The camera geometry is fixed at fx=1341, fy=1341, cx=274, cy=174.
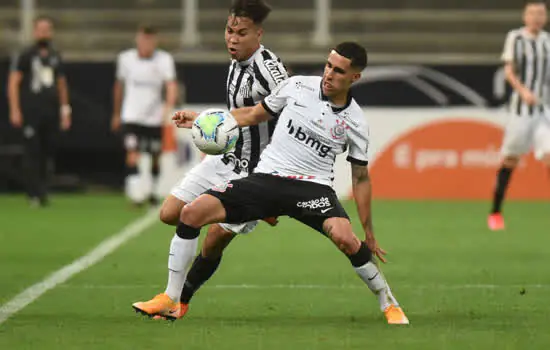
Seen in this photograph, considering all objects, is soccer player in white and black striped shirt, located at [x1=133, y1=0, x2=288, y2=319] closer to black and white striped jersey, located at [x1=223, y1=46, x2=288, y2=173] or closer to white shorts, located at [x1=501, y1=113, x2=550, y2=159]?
black and white striped jersey, located at [x1=223, y1=46, x2=288, y2=173]

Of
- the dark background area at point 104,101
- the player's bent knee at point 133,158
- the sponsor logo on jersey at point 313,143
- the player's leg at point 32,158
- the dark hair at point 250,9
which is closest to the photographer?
the sponsor logo on jersey at point 313,143

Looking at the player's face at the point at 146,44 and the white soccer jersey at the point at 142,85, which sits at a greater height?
the player's face at the point at 146,44

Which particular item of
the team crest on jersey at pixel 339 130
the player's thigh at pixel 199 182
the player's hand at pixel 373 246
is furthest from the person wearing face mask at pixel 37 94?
the player's hand at pixel 373 246

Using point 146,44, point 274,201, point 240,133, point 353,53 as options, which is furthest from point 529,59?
point 274,201

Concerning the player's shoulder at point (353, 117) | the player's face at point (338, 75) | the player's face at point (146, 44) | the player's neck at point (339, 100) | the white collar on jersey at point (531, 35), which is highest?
the player's face at point (338, 75)

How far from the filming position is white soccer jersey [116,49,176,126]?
15.2 metres

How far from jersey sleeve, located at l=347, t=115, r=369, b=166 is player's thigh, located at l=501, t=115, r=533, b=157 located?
562cm

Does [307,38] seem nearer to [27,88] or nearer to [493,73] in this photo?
[493,73]

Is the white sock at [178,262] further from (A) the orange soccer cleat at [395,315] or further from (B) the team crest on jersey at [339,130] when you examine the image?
(A) the orange soccer cleat at [395,315]

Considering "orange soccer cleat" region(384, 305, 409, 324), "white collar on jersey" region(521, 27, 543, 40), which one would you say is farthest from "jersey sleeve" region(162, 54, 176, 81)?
"orange soccer cleat" region(384, 305, 409, 324)

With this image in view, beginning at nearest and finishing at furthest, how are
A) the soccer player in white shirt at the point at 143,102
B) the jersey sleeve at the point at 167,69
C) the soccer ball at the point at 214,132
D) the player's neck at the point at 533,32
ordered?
the soccer ball at the point at 214,132, the player's neck at the point at 533,32, the jersey sleeve at the point at 167,69, the soccer player in white shirt at the point at 143,102

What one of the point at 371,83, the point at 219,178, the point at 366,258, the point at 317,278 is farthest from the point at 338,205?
the point at 371,83

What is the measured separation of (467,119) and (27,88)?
534cm

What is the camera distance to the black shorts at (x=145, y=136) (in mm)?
15266
